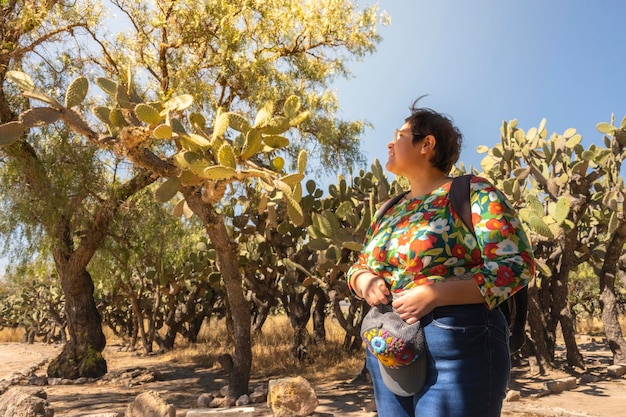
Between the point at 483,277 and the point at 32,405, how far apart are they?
13.2 feet

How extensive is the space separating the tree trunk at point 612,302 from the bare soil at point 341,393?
35 centimetres

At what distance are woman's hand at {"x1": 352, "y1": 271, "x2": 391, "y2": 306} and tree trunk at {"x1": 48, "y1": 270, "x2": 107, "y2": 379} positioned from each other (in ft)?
24.9

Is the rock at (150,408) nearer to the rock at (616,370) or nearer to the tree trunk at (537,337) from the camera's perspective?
the tree trunk at (537,337)

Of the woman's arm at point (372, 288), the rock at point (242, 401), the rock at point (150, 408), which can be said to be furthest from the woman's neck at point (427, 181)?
the rock at point (242, 401)

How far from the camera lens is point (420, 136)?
165cm

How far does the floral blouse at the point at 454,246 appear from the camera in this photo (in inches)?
50.9

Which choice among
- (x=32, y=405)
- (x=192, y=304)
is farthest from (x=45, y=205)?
(x=192, y=304)

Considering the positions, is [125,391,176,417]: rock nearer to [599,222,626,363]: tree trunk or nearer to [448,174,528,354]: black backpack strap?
[448,174,528,354]: black backpack strap

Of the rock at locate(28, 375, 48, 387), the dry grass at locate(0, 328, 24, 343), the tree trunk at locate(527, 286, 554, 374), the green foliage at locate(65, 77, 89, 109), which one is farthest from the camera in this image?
the dry grass at locate(0, 328, 24, 343)

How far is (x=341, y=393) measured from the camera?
18.7ft

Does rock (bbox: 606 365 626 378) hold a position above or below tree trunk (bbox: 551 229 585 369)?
below

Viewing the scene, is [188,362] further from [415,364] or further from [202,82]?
[415,364]

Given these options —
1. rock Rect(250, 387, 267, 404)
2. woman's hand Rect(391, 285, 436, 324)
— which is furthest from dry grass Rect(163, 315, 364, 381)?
woman's hand Rect(391, 285, 436, 324)

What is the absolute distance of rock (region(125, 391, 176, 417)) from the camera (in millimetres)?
3861
